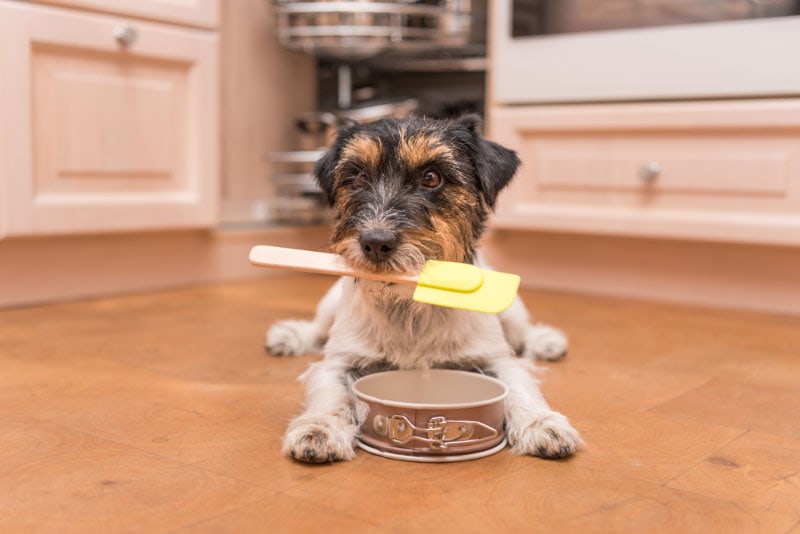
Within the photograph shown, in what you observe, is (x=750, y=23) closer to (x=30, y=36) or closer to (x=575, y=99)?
(x=575, y=99)

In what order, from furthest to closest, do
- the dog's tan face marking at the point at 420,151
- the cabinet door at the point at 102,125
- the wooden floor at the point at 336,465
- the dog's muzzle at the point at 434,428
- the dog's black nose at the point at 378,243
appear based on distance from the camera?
the cabinet door at the point at 102,125 → the dog's tan face marking at the point at 420,151 → the dog's black nose at the point at 378,243 → the dog's muzzle at the point at 434,428 → the wooden floor at the point at 336,465

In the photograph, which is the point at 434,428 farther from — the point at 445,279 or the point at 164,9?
the point at 164,9

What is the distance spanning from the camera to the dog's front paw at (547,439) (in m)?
1.36

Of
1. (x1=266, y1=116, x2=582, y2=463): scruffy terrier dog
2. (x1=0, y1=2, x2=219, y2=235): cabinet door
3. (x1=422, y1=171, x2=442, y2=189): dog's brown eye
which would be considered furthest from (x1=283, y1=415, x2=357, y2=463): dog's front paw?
(x1=0, y1=2, x2=219, y2=235): cabinet door

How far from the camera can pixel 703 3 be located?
2.80 meters

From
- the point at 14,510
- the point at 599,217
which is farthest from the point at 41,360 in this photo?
the point at 599,217

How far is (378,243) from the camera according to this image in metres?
1.45

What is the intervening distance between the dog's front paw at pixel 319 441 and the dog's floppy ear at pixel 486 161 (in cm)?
61

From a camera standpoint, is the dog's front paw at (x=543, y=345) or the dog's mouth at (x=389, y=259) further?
the dog's front paw at (x=543, y=345)

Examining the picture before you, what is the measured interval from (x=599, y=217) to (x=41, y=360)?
195 centimetres

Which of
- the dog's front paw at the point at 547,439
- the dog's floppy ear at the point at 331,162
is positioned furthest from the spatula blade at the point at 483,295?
the dog's floppy ear at the point at 331,162

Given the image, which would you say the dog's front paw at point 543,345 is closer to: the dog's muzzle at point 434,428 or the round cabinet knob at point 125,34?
the dog's muzzle at point 434,428

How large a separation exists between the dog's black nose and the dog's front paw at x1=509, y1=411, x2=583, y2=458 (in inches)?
15.4

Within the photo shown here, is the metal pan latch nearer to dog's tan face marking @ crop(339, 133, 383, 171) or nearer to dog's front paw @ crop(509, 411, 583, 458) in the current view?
dog's front paw @ crop(509, 411, 583, 458)
